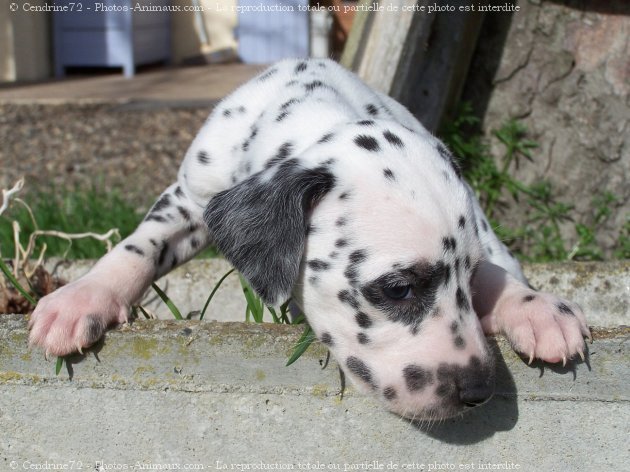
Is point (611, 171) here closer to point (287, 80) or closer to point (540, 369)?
point (287, 80)

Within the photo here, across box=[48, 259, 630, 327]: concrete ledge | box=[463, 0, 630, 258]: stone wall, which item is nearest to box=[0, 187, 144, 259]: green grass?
box=[48, 259, 630, 327]: concrete ledge

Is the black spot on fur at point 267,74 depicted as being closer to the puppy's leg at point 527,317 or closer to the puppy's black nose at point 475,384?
the puppy's leg at point 527,317

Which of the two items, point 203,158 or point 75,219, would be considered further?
point 75,219

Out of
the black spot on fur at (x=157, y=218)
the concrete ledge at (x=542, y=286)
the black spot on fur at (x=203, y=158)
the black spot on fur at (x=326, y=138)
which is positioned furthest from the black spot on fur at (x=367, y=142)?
the concrete ledge at (x=542, y=286)

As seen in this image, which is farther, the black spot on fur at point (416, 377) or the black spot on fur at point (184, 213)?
the black spot on fur at point (184, 213)

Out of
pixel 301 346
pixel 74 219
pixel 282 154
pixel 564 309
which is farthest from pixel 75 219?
pixel 564 309

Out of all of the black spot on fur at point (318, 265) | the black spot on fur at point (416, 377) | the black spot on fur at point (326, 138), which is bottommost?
the black spot on fur at point (416, 377)

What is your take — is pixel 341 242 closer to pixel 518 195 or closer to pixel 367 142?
pixel 367 142
